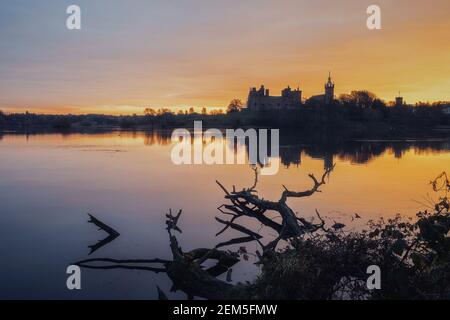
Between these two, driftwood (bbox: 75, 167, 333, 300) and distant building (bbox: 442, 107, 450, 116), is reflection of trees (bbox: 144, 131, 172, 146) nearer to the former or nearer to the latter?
driftwood (bbox: 75, 167, 333, 300)

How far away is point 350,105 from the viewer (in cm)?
9975

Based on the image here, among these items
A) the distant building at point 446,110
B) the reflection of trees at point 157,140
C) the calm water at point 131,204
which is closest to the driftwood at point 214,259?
the calm water at point 131,204

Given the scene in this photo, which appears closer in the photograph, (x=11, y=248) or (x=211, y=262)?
(x=211, y=262)

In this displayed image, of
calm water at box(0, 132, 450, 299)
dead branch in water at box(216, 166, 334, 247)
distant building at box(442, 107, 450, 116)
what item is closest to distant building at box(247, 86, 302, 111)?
distant building at box(442, 107, 450, 116)

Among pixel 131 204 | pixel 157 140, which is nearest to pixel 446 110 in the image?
pixel 157 140

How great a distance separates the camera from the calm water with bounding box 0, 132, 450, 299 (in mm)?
8711

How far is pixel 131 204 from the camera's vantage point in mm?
15883

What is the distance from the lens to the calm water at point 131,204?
28.6 ft

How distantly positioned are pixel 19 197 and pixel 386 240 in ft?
50.5

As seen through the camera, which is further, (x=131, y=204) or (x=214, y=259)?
(x=131, y=204)

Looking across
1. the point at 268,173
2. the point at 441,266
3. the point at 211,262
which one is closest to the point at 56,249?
the point at 211,262

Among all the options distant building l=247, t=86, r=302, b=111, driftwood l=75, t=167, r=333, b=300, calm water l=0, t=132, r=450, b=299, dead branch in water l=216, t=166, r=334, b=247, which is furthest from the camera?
distant building l=247, t=86, r=302, b=111

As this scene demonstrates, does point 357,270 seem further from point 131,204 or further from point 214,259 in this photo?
point 131,204

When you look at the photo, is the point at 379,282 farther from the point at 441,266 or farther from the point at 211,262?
the point at 211,262
